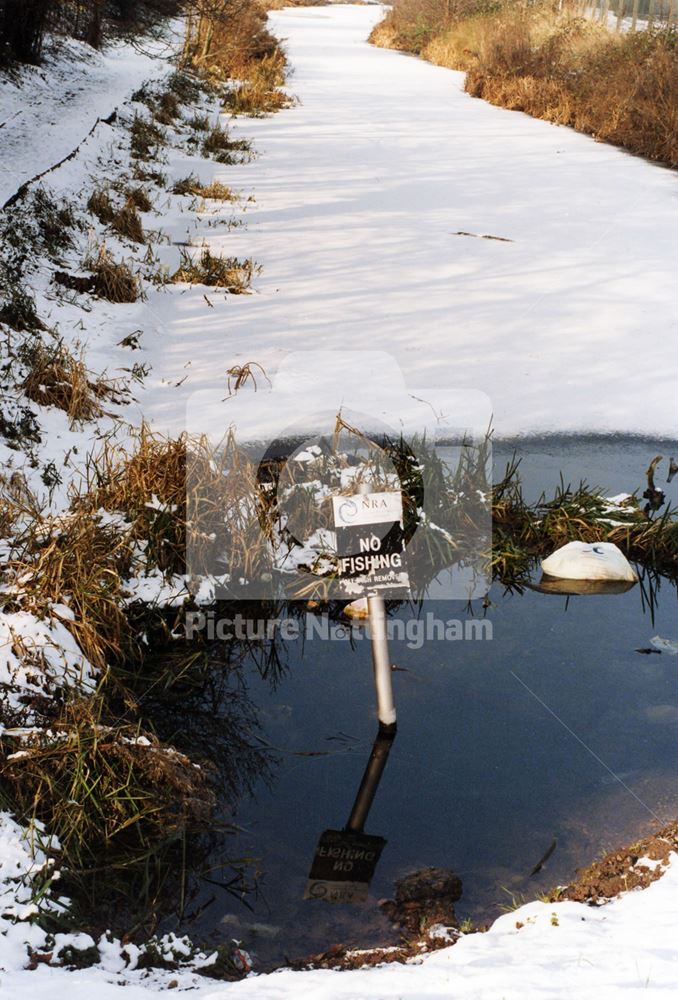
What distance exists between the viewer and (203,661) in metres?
4.00

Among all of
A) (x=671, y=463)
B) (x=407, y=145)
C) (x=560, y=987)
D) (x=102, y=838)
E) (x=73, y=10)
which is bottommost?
(x=102, y=838)

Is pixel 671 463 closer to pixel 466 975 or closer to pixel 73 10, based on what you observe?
pixel 466 975

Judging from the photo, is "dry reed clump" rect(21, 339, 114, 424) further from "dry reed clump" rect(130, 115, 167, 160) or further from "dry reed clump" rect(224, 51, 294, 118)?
"dry reed clump" rect(224, 51, 294, 118)

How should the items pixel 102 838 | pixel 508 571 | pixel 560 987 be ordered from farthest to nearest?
1. pixel 508 571
2. pixel 102 838
3. pixel 560 987

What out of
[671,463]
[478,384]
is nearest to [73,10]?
[478,384]

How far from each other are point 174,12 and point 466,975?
42.3ft

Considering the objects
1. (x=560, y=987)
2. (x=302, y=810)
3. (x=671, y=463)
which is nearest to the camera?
(x=560, y=987)

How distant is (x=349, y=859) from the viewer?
10.1 ft

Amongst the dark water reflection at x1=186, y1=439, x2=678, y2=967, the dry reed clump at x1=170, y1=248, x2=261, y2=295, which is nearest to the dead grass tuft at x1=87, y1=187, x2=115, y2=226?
the dry reed clump at x1=170, y1=248, x2=261, y2=295

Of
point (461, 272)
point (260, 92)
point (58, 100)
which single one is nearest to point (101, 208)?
point (461, 272)

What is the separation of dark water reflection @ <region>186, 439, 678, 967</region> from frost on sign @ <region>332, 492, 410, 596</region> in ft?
2.16

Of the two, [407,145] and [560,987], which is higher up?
[407,145]

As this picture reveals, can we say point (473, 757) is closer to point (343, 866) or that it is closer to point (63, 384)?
point (343, 866)

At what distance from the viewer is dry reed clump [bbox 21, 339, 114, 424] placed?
5488mm
